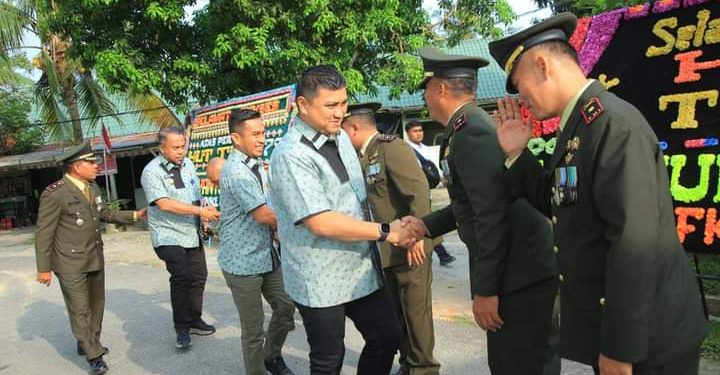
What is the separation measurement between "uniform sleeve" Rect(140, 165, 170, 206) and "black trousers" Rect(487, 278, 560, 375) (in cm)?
325

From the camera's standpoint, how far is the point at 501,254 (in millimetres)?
2146

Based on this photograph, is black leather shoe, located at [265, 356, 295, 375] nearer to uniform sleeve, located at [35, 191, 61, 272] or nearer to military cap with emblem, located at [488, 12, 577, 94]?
uniform sleeve, located at [35, 191, 61, 272]

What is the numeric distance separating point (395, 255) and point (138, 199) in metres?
17.9

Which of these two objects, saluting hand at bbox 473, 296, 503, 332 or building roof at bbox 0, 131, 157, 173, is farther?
building roof at bbox 0, 131, 157, 173

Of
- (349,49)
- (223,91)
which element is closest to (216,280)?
(223,91)

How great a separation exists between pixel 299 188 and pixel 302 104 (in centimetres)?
43

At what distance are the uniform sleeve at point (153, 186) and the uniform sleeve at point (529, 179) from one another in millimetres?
3303

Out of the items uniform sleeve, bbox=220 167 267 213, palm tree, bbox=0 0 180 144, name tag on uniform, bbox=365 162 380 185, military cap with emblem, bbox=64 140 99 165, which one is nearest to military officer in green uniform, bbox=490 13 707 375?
name tag on uniform, bbox=365 162 380 185

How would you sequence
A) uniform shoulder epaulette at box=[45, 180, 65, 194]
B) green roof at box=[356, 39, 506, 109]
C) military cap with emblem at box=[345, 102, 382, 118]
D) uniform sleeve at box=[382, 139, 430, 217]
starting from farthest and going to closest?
green roof at box=[356, 39, 506, 109]
uniform shoulder epaulette at box=[45, 180, 65, 194]
military cap with emblem at box=[345, 102, 382, 118]
uniform sleeve at box=[382, 139, 430, 217]

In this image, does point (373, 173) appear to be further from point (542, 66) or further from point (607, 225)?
point (607, 225)

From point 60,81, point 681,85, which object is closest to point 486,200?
point 681,85

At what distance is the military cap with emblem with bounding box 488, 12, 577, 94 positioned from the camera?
1.75m

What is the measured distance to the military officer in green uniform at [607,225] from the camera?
4.78 feet

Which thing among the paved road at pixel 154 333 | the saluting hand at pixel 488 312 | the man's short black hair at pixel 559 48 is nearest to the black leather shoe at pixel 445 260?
the paved road at pixel 154 333
